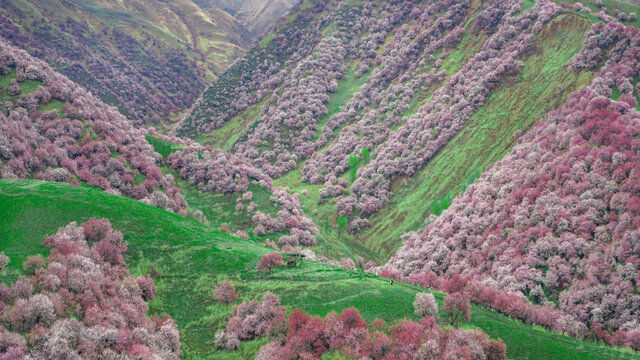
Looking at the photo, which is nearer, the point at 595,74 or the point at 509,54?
the point at 595,74

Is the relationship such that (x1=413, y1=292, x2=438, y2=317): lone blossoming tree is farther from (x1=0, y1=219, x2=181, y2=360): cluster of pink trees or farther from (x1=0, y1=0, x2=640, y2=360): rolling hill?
(x1=0, y1=219, x2=181, y2=360): cluster of pink trees

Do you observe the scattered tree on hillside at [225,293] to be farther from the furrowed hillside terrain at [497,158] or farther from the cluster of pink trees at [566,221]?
the furrowed hillside terrain at [497,158]

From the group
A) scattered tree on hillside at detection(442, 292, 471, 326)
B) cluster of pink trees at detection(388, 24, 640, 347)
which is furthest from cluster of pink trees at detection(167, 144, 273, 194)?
scattered tree on hillside at detection(442, 292, 471, 326)

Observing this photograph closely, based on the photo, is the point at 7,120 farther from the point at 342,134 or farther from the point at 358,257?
the point at 342,134

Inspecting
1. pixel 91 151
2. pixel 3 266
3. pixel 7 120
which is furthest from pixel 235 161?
pixel 3 266

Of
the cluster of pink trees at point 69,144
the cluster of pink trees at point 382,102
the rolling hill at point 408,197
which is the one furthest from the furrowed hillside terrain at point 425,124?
A: the cluster of pink trees at point 69,144

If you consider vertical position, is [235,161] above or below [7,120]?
above
